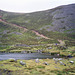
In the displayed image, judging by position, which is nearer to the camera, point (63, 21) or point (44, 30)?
point (44, 30)

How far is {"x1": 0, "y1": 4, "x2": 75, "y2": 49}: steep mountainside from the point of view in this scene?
4439 inches

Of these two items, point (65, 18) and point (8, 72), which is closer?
point (8, 72)

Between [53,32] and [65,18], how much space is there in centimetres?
4088

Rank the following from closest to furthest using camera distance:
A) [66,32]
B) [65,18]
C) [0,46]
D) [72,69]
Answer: [72,69]
[0,46]
[66,32]
[65,18]

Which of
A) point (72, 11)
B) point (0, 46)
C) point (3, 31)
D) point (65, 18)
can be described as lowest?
point (0, 46)

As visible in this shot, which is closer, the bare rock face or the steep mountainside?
the steep mountainside

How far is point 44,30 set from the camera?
5610 inches

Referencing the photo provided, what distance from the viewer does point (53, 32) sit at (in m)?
138

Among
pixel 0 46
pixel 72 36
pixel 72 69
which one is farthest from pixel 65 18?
pixel 72 69

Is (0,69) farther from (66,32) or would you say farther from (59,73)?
(66,32)

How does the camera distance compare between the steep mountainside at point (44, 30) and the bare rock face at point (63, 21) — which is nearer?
the steep mountainside at point (44, 30)

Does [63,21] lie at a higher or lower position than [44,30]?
higher

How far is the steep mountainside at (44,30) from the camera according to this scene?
11275cm

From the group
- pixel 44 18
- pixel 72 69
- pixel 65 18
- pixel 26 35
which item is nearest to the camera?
pixel 72 69
